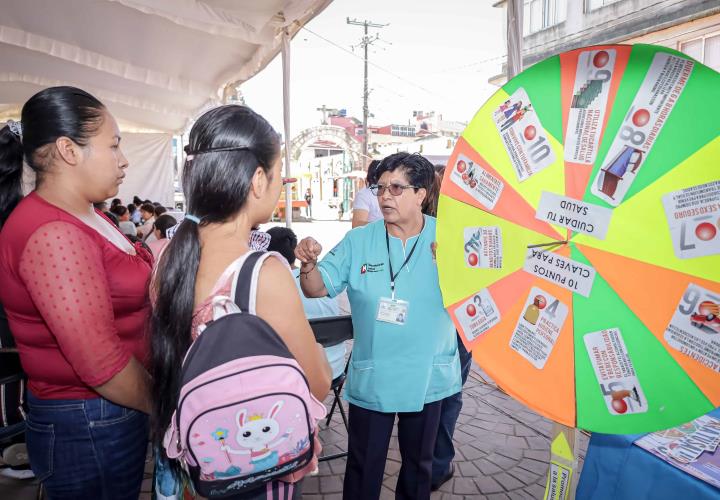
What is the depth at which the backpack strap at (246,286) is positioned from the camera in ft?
3.32

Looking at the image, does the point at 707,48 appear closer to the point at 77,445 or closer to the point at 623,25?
the point at 623,25

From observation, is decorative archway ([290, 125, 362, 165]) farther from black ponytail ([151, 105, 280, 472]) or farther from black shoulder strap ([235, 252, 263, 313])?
black shoulder strap ([235, 252, 263, 313])

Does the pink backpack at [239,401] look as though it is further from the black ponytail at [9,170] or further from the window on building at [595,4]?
the window on building at [595,4]

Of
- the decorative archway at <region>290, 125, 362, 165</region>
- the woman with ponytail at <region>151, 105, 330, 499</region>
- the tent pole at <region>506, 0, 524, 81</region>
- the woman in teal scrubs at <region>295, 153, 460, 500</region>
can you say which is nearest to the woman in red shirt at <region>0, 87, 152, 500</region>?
the woman with ponytail at <region>151, 105, 330, 499</region>

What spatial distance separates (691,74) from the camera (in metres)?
0.89

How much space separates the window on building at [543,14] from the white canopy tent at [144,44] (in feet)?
40.0

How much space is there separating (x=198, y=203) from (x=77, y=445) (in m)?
0.79

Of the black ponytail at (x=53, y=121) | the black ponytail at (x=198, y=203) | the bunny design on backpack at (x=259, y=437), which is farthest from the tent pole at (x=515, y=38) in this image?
the bunny design on backpack at (x=259, y=437)

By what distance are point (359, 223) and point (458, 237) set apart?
306 centimetres

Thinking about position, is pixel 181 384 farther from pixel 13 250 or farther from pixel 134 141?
pixel 134 141

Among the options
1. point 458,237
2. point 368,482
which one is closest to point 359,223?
point 368,482

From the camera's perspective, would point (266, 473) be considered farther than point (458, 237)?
No

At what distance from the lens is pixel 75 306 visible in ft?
3.71

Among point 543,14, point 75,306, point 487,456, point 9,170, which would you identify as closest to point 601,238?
point 75,306
